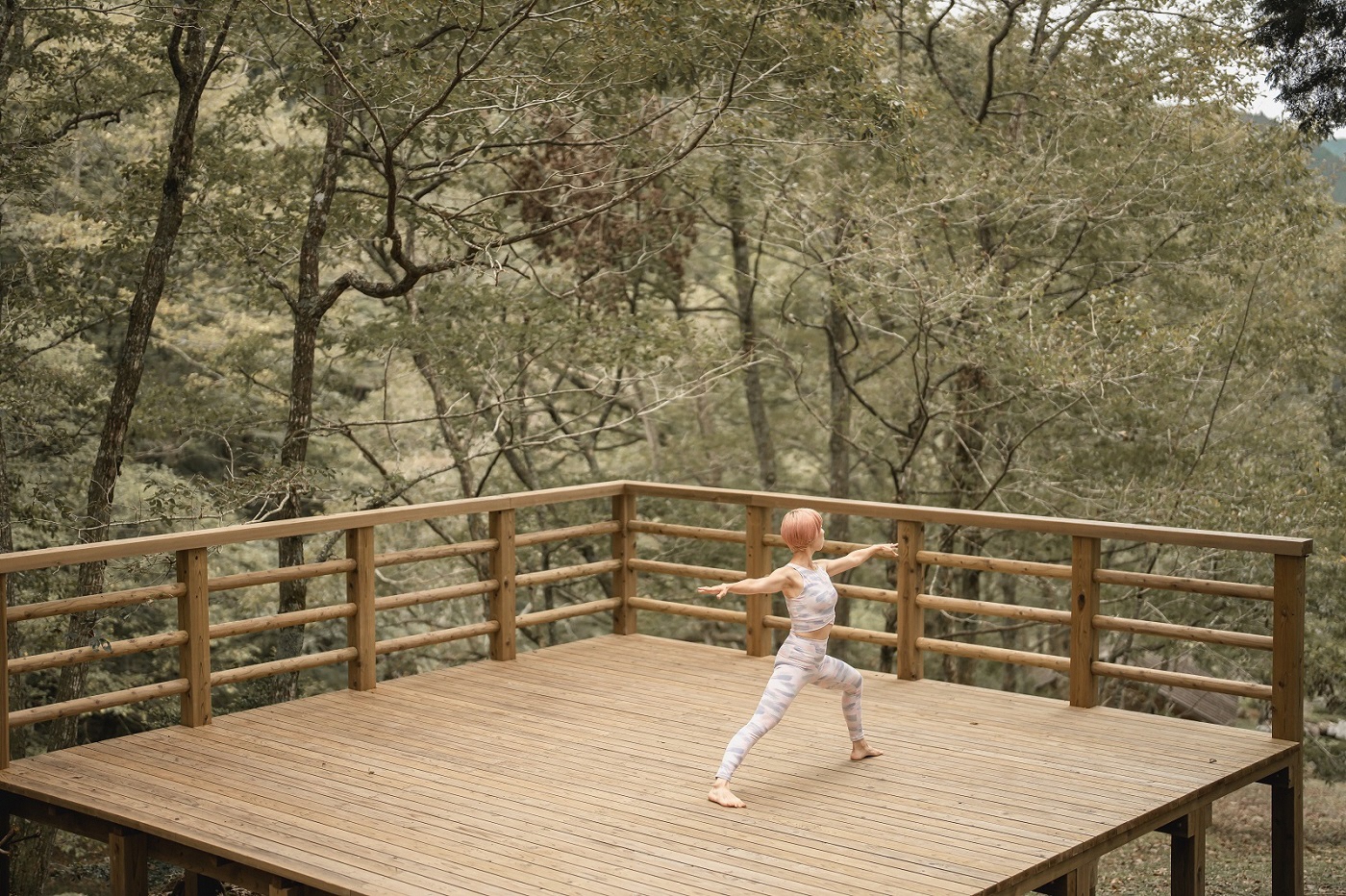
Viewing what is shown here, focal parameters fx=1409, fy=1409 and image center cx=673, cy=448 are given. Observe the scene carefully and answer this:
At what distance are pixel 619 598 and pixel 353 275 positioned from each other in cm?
276

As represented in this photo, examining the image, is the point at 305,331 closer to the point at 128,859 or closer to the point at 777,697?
the point at 128,859

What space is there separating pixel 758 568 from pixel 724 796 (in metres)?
2.72

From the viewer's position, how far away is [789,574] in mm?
5500

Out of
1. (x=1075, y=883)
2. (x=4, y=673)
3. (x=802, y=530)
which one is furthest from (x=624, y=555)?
(x=1075, y=883)

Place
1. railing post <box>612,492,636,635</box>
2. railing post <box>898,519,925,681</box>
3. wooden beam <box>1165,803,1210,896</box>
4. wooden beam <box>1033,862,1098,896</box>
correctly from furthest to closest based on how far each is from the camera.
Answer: railing post <box>612,492,636,635</box>, railing post <box>898,519,925,681</box>, wooden beam <box>1165,803,1210,896</box>, wooden beam <box>1033,862,1098,896</box>

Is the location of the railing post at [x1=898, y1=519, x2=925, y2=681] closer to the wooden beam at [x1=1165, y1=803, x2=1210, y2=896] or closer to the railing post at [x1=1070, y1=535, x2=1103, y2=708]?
the railing post at [x1=1070, y1=535, x2=1103, y2=708]

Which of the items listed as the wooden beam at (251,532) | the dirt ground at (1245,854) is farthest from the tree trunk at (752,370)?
the wooden beam at (251,532)

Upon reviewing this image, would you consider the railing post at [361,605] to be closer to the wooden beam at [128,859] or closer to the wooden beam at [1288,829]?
the wooden beam at [128,859]

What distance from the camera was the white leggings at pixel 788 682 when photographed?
5.38m

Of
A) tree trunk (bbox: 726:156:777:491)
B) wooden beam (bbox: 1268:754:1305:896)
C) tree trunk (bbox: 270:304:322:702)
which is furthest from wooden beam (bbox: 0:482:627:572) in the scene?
tree trunk (bbox: 726:156:777:491)

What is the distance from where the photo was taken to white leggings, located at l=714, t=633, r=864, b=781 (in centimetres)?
538

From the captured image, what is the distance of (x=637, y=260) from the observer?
503 inches

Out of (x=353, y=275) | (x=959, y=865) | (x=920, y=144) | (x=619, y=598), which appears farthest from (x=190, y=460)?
(x=959, y=865)

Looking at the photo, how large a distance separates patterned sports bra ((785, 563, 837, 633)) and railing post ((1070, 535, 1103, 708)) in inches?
65.7
